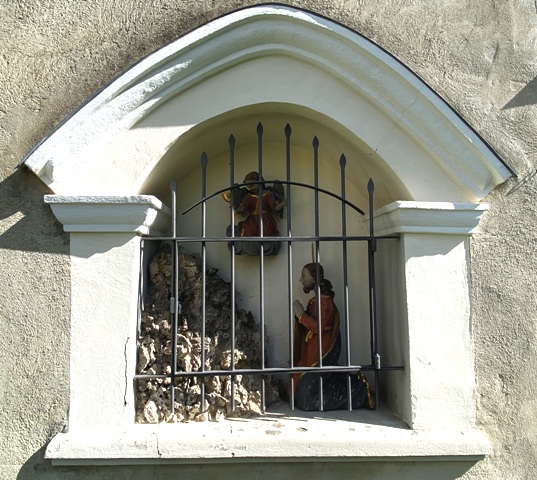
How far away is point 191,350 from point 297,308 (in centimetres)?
75

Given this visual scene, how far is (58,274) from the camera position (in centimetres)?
275

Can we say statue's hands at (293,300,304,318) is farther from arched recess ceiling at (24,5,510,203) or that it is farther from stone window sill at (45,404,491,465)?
arched recess ceiling at (24,5,510,203)

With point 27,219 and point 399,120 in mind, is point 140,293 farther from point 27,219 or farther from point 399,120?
point 399,120

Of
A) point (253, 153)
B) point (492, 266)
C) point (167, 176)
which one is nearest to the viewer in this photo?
point (492, 266)

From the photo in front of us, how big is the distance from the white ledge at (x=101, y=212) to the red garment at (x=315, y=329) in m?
1.24

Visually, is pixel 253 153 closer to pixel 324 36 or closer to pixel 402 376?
pixel 324 36

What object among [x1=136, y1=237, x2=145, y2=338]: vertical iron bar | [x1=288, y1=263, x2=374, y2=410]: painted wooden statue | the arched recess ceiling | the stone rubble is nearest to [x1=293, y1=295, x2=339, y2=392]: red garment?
[x1=288, y1=263, x2=374, y2=410]: painted wooden statue

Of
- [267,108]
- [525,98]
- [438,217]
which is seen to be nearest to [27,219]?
[267,108]

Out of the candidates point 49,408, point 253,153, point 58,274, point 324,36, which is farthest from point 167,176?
point 49,408

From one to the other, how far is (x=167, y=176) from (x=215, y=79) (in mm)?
723

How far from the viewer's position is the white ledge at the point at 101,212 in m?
2.72

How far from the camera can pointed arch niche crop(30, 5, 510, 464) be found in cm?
269

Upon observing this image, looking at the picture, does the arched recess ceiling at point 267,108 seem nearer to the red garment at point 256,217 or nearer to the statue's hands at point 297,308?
the red garment at point 256,217

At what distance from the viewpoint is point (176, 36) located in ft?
9.70
